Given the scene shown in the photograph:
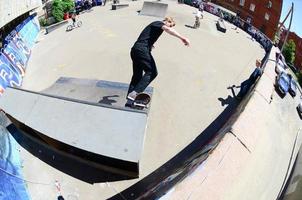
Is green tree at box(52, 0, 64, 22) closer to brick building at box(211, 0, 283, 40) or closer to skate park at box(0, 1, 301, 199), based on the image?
skate park at box(0, 1, 301, 199)

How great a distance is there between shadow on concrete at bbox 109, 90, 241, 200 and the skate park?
0.10 ft

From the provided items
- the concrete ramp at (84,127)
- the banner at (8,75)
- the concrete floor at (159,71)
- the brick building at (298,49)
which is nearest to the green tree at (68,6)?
the concrete floor at (159,71)

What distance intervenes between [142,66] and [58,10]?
3041 centimetres

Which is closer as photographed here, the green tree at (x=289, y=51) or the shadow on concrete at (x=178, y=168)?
the shadow on concrete at (x=178, y=168)

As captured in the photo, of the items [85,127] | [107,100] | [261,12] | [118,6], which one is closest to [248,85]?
[107,100]

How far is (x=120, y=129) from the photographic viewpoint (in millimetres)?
8508

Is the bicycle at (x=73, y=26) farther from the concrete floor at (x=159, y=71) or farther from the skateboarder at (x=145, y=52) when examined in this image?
the skateboarder at (x=145, y=52)

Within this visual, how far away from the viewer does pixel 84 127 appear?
343 inches

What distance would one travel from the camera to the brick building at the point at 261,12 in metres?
44.1

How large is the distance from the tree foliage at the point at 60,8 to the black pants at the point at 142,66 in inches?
1153

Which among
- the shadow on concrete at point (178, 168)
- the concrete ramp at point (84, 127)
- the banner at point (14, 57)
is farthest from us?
the banner at point (14, 57)

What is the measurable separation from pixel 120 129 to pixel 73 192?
7.04 ft

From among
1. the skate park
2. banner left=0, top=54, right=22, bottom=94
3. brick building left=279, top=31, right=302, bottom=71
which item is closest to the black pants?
the skate park

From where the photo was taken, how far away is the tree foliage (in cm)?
3658
